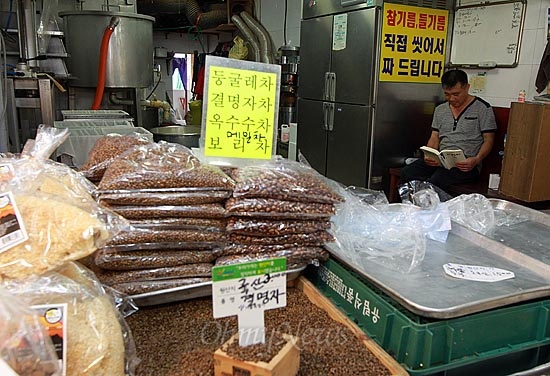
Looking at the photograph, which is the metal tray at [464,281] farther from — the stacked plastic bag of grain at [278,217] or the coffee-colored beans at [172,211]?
the coffee-colored beans at [172,211]

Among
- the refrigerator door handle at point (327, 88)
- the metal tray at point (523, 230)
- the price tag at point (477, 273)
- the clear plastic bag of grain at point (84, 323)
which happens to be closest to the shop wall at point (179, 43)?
the refrigerator door handle at point (327, 88)

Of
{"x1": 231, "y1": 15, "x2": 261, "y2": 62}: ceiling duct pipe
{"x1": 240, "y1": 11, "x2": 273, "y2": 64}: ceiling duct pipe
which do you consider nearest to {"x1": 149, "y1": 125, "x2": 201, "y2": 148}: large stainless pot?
{"x1": 240, "y1": 11, "x2": 273, "y2": 64}: ceiling duct pipe

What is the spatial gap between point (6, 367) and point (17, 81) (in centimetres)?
302

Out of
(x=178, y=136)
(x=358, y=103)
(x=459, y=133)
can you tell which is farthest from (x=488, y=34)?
(x=178, y=136)

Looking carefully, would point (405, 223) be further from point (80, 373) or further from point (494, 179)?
point (494, 179)

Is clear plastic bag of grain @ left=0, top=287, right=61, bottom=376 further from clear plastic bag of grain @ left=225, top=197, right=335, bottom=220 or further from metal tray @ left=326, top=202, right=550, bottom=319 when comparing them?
metal tray @ left=326, top=202, right=550, bottom=319

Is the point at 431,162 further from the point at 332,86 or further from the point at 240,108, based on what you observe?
the point at 240,108

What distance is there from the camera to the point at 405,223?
135 cm

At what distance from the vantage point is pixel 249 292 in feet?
2.72

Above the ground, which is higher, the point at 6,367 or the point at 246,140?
the point at 246,140

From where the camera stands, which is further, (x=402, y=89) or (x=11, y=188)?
(x=402, y=89)

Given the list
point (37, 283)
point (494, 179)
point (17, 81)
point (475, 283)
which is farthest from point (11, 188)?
point (494, 179)

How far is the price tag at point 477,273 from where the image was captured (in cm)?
109

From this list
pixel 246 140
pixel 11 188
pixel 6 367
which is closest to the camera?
pixel 6 367
